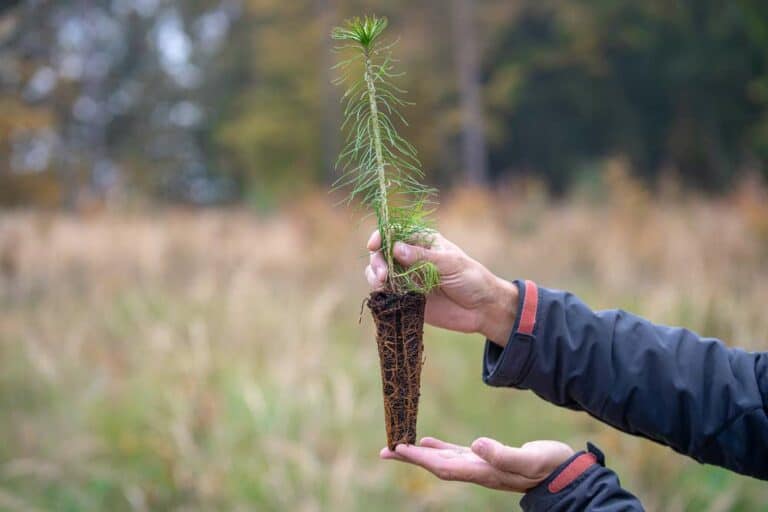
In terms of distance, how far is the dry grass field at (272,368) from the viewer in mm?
3873

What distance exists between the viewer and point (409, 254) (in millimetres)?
1694

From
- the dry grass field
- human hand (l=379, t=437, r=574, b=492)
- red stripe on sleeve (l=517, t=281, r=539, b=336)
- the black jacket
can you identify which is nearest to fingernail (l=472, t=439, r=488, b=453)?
human hand (l=379, t=437, r=574, b=492)

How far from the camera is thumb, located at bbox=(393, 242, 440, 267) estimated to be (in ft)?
5.53

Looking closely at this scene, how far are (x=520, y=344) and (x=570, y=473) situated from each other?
0.32 meters

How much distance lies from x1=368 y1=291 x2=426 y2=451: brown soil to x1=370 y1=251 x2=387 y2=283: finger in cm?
4

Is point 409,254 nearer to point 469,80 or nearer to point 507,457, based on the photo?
point 507,457

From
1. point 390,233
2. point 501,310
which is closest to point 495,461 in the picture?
point 501,310

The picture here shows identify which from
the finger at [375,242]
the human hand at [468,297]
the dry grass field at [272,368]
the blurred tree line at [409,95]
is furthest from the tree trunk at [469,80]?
the finger at [375,242]

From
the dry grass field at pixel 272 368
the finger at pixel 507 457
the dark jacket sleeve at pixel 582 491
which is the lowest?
the dry grass field at pixel 272 368

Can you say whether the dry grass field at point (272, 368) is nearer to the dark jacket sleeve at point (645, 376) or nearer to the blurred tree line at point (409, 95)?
the dark jacket sleeve at point (645, 376)

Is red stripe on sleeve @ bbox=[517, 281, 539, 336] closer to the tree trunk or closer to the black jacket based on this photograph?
the black jacket

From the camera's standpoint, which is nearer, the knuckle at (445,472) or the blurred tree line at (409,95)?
the knuckle at (445,472)

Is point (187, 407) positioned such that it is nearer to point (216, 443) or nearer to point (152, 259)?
point (216, 443)

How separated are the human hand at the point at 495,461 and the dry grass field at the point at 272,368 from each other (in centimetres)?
219
